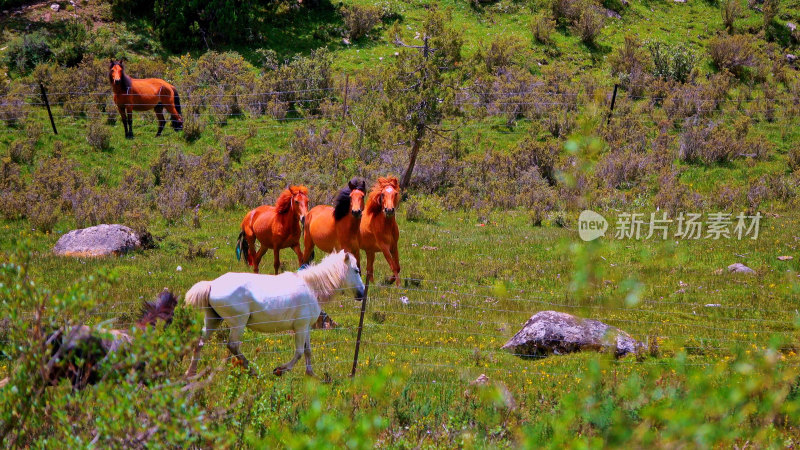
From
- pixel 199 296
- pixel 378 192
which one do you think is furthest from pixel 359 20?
pixel 199 296

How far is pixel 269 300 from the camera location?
7.67 m

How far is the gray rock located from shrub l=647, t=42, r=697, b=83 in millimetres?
16393

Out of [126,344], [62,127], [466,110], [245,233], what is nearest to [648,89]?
[466,110]

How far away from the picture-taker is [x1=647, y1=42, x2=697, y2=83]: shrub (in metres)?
28.2

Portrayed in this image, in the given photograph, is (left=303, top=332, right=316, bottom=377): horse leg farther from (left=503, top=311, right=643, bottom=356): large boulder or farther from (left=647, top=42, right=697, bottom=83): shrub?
(left=647, top=42, right=697, bottom=83): shrub

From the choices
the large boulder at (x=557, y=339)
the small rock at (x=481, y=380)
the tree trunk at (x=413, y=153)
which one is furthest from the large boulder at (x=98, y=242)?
the small rock at (x=481, y=380)

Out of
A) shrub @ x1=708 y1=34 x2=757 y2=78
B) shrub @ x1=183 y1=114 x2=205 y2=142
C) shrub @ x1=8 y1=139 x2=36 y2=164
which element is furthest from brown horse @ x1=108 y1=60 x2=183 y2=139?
shrub @ x1=708 y1=34 x2=757 y2=78

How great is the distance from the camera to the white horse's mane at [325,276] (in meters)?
8.05

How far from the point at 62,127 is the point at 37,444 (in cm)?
2005

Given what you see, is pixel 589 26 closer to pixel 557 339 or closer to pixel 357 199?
pixel 357 199

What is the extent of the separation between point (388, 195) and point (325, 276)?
4156 millimetres

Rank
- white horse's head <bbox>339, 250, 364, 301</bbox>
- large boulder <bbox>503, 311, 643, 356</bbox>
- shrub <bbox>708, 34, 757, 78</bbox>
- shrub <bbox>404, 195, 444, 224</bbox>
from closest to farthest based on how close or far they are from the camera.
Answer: white horse's head <bbox>339, 250, 364, 301</bbox> → large boulder <bbox>503, 311, 643, 356</bbox> → shrub <bbox>404, 195, 444, 224</bbox> → shrub <bbox>708, 34, 757, 78</bbox>

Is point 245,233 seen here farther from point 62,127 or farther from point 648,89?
point 648,89

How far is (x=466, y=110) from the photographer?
82.4 ft
